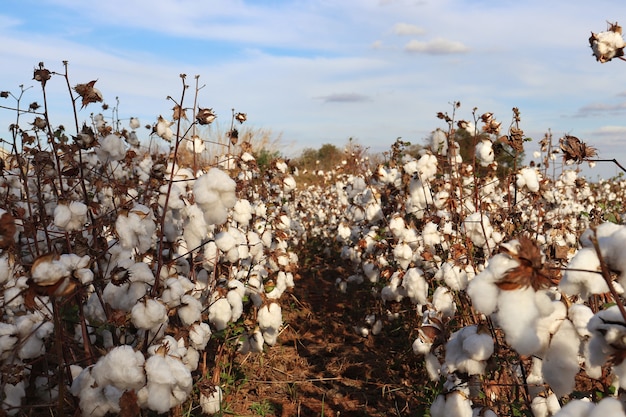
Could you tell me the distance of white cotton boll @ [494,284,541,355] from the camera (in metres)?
1.29

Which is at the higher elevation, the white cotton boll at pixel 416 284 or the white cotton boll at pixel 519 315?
the white cotton boll at pixel 519 315

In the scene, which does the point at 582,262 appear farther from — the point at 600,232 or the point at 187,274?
the point at 187,274

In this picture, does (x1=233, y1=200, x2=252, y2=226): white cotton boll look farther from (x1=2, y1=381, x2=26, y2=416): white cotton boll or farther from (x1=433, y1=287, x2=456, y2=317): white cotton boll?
(x1=2, y1=381, x2=26, y2=416): white cotton boll

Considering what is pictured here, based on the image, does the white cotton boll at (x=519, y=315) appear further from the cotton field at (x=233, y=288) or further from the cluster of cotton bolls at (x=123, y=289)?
the cluster of cotton bolls at (x=123, y=289)

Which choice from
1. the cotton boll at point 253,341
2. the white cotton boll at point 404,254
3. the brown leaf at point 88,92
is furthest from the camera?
the white cotton boll at point 404,254

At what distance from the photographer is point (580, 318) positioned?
150 cm

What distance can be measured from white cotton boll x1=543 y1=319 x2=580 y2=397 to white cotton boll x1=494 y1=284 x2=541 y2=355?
0.19 meters

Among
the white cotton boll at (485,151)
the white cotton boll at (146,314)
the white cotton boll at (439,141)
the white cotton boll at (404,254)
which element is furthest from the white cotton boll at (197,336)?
the white cotton boll at (439,141)

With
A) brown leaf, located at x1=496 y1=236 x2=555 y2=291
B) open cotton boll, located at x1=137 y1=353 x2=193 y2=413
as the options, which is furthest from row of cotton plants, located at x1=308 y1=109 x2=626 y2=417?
open cotton boll, located at x1=137 y1=353 x2=193 y2=413

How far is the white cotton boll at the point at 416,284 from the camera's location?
398 centimetres

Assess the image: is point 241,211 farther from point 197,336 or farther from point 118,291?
point 118,291

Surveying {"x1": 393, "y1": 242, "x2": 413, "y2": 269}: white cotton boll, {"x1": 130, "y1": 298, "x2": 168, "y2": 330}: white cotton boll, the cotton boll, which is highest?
{"x1": 130, "y1": 298, "x2": 168, "y2": 330}: white cotton boll

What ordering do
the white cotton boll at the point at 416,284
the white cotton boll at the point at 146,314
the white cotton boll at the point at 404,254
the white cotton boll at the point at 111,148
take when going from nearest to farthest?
the white cotton boll at the point at 146,314 < the white cotton boll at the point at 111,148 < the white cotton boll at the point at 416,284 < the white cotton boll at the point at 404,254

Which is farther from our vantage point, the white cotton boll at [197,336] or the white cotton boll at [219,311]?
the white cotton boll at [219,311]
